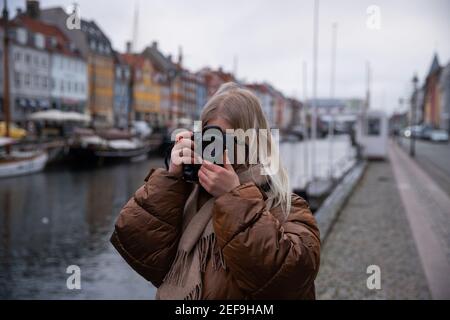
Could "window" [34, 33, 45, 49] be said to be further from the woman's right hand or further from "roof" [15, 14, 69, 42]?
the woman's right hand

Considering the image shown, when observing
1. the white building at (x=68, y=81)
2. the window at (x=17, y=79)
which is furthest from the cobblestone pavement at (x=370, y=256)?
the white building at (x=68, y=81)

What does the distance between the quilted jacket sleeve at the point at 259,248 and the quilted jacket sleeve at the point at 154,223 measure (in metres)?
0.16

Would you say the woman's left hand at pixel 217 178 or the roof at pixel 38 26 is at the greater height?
the roof at pixel 38 26

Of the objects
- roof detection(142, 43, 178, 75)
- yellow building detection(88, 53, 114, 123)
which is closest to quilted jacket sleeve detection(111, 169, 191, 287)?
roof detection(142, 43, 178, 75)

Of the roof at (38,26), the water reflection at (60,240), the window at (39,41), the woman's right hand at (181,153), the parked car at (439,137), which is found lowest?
the water reflection at (60,240)

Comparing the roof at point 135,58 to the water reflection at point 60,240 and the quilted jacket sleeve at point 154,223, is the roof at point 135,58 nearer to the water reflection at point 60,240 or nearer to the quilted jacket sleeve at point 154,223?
Result: the water reflection at point 60,240

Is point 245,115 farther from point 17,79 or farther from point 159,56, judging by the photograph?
point 17,79

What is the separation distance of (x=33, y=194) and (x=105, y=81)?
24252mm

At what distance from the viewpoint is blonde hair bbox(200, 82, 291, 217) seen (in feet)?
4.84

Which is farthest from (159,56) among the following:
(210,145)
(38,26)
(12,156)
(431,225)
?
(38,26)

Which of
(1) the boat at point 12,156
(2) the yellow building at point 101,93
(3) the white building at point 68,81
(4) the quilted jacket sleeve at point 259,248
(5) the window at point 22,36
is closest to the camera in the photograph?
(4) the quilted jacket sleeve at point 259,248

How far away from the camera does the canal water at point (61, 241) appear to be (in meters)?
6.95

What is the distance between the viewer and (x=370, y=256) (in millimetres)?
6086

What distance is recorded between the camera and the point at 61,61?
38.7 meters
